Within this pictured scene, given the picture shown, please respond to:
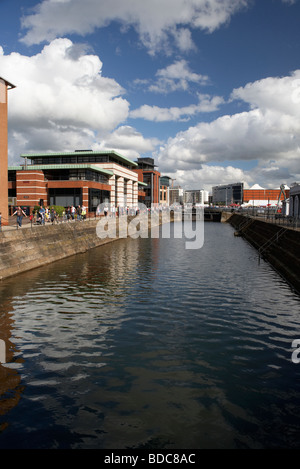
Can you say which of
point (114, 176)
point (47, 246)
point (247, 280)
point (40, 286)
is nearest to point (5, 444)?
point (40, 286)

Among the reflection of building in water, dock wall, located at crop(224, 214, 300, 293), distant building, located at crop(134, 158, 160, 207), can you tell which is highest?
distant building, located at crop(134, 158, 160, 207)

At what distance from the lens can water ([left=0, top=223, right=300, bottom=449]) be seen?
22.9 ft

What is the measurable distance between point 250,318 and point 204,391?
635 cm

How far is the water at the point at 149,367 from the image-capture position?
6973mm

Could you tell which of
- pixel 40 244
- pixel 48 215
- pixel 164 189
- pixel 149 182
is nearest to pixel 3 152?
pixel 48 215

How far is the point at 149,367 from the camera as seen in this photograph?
384 inches

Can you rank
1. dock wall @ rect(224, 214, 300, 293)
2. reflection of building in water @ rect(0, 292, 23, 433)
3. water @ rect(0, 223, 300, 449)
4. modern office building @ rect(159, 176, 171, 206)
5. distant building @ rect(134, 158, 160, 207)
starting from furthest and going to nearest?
modern office building @ rect(159, 176, 171, 206)
distant building @ rect(134, 158, 160, 207)
dock wall @ rect(224, 214, 300, 293)
reflection of building in water @ rect(0, 292, 23, 433)
water @ rect(0, 223, 300, 449)

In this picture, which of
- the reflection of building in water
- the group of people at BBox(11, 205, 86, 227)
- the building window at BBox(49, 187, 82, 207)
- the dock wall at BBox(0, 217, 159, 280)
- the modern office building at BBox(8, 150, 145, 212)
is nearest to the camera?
A: the reflection of building in water

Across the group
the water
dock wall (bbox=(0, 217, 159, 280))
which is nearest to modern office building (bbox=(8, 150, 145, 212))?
dock wall (bbox=(0, 217, 159, 280))

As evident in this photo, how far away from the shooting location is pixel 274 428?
7.09m

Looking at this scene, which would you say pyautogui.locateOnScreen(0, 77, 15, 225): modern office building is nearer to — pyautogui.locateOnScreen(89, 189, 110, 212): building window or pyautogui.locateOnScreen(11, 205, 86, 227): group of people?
pyautogui.locateOnScreen(11, 205, 86, 227): group of people

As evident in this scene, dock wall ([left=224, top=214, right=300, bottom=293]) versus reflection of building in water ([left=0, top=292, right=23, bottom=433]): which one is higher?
dock wall ([left=224, top=214, right=300, bottom=293])

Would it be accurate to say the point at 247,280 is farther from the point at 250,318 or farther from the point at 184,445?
the point at 184,445

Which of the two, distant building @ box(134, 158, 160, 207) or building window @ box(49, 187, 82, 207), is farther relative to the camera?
distant building @ box(134, 158, 160, 207)
